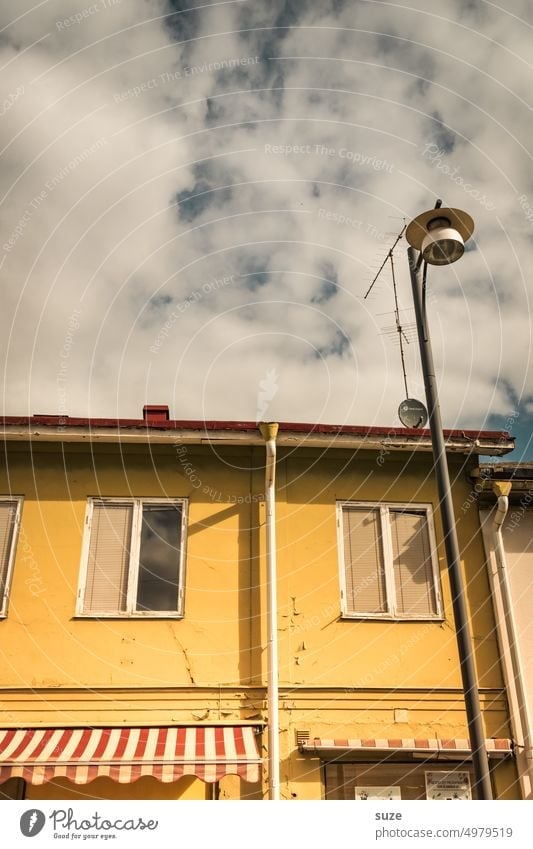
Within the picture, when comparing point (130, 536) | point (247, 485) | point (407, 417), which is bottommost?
point (130, 536)

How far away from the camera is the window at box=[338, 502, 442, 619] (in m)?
9.73

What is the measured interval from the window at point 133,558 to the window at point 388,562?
7.79 feet

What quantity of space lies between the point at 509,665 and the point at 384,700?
1.74 m

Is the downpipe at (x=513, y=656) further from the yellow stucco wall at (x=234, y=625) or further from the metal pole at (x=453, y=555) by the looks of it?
the metal pole at (x=453, y=555)

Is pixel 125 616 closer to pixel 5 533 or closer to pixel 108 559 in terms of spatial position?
pixel 108 559

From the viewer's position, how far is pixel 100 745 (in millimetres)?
8086

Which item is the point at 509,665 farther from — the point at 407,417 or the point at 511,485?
the point at 407,417

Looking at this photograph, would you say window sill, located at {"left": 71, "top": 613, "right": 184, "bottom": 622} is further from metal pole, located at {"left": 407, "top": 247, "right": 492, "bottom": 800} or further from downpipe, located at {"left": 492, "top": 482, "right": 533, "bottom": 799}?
downpipe, located at {"left": 492, "top": 482, "right": 533, "bottom": 799}

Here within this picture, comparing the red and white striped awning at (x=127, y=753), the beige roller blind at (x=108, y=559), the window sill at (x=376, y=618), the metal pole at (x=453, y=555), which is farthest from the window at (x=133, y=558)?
the metal pole at (x=453, y=555)

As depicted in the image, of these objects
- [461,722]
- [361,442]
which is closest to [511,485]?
[361,442]

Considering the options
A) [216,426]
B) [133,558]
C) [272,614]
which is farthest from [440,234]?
[133,558]

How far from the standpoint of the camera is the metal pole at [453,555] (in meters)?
5.98

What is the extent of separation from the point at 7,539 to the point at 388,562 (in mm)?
5392

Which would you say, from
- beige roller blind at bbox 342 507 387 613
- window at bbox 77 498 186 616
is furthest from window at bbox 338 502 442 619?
window at bbox 77 498 186 616
